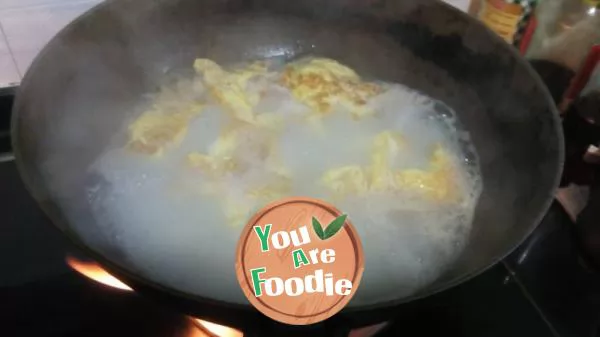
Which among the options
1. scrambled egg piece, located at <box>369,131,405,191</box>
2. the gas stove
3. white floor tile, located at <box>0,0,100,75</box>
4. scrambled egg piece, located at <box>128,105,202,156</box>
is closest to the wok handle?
the gas stove

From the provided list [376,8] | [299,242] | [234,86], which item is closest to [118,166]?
[234,86]

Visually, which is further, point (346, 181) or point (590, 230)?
point (590, 230)

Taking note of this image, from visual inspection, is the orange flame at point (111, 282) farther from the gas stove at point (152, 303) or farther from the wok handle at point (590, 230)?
the wok handle at point (590, 230)

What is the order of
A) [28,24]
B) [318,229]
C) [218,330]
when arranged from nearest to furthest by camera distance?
[318,229]
[218,330]
[28,24]

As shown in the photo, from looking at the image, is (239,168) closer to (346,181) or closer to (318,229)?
(346,181)

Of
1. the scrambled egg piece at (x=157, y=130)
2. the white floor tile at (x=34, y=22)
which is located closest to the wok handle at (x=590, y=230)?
the scrambled egg piece at (x=157, y=130)

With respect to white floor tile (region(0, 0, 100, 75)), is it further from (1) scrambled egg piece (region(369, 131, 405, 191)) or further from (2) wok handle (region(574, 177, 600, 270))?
(2) wok handle (region(574, 177, 600, 270))

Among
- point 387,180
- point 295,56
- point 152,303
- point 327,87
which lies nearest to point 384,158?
point 387,180
